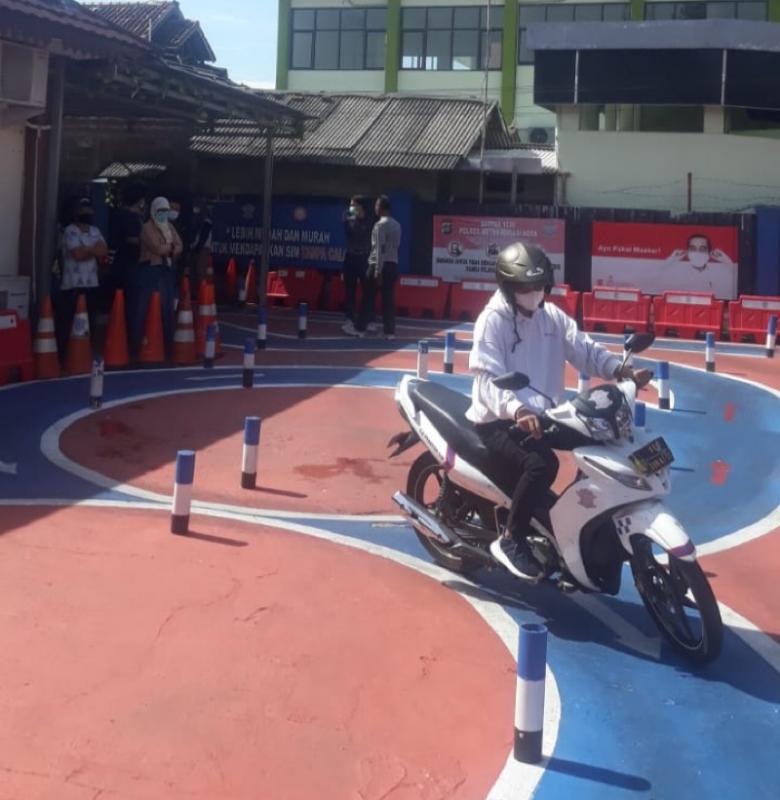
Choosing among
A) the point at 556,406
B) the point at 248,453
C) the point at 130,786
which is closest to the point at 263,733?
the point at 130,786

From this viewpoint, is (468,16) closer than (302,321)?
No

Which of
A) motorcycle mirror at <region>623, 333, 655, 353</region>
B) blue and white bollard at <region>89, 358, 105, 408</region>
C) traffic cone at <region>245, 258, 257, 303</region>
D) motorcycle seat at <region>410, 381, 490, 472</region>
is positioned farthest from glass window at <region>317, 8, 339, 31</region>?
motorcycle mirror at <region>623, 333, 655, 353</region>

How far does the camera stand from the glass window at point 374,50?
44.5m

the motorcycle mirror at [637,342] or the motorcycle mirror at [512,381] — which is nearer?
the motorcycle mirror at [512,381]

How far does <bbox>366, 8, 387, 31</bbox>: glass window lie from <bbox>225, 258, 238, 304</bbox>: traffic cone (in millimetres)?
23300

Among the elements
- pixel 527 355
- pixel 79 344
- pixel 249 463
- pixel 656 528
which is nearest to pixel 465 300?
pixel 79 344

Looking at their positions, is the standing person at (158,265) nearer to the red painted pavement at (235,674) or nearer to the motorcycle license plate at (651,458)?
the red painted pavement at (235,674)

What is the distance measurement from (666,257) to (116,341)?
40.4 ft

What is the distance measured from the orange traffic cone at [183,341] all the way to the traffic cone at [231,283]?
9.20 m

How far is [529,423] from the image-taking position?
567 cm

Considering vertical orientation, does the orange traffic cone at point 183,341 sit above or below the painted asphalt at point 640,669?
above

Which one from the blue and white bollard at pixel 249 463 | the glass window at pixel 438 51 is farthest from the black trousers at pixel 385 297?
the glass window at pixel 438 51

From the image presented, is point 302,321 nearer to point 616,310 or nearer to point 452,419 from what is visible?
point 616,310

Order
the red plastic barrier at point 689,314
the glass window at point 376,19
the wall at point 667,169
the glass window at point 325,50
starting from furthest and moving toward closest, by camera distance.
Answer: the glass window at point 325,50 < the glass window at point 376,19 < the wall at point 667,169 < the red plastic barrier at point 689,314
